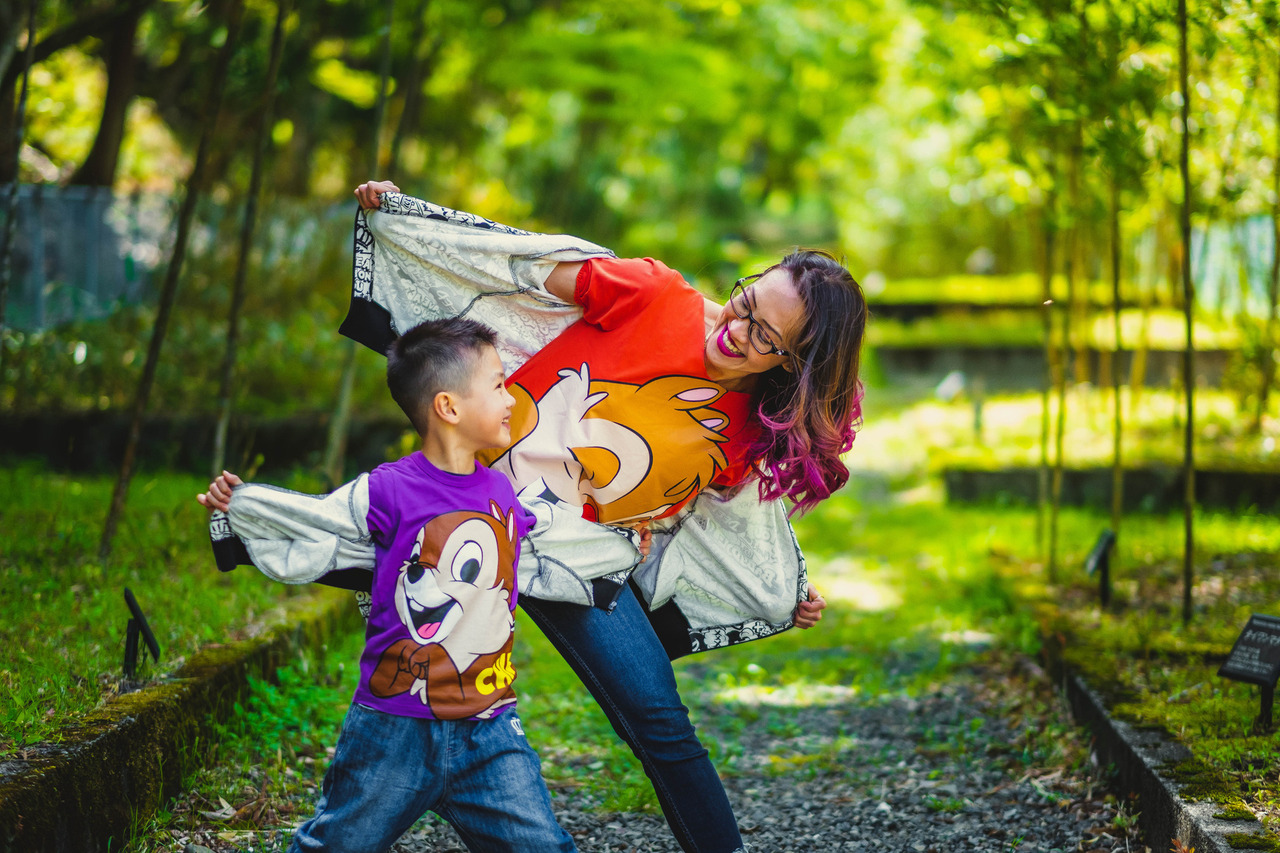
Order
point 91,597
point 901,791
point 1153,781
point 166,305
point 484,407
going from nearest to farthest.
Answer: point 484,407 → point 1153,781 → point 901,791 → point 91,597 → point 166,305

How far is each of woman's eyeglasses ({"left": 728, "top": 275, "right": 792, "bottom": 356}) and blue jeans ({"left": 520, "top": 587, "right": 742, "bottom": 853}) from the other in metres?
0.71

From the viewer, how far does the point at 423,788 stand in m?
2.09

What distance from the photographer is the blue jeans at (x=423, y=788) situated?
2057 mm

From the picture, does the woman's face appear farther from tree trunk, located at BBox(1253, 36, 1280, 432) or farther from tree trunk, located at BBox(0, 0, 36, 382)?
tree trunk, located at BBox(1253, 36, 1280, 432)

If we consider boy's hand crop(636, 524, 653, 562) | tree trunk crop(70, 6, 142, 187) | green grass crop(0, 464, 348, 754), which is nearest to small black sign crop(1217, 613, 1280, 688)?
boy's hand crop(636, 524, 653, 562)

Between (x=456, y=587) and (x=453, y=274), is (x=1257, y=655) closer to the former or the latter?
(x=456, y=587)

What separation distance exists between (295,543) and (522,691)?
85.5 inches

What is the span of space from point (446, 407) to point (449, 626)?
1.41ft

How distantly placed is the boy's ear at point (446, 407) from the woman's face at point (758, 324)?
685mm

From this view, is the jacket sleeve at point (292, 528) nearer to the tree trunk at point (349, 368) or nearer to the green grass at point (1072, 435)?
the tree trunk at point (349, 368)

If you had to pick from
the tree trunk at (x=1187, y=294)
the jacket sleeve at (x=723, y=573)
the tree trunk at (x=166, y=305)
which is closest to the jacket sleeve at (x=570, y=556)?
the jacket sleeve at (x=723, y=573)

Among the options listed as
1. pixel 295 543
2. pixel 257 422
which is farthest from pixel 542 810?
pixel 257 422

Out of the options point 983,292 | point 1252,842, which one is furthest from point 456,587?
point 983,292

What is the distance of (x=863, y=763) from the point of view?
12.0ft
